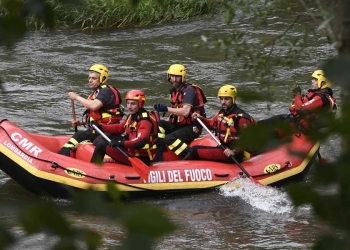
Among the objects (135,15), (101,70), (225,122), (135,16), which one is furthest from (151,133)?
(135,16)

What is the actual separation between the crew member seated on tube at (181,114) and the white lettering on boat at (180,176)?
0.42m

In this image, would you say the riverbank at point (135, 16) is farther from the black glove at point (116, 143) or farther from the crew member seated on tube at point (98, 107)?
the black glove at point (116, 143)

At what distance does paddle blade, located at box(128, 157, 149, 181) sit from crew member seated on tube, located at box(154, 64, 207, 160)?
56 centimetres

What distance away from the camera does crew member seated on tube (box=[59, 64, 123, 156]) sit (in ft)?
29.0

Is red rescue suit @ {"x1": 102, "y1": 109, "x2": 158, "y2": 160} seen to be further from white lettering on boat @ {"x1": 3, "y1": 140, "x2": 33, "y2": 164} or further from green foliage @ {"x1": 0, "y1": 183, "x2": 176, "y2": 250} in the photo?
green foliage @ {"x1": 0, "y1": 183, "x2": 176, "y2": 250}

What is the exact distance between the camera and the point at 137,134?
823 cm

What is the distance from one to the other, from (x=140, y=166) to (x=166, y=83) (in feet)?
19.8

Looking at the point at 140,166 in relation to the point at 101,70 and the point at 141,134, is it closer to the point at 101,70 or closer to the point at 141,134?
the point at 141,134

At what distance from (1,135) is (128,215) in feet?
25.2

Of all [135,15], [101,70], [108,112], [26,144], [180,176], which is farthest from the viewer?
[135,15]

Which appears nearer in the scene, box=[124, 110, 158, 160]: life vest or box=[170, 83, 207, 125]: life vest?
box=[124, 110, 158, 160]: life vest

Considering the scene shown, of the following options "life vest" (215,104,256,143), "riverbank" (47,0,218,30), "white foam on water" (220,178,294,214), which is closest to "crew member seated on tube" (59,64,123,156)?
"life vest" (215,104,256,143)

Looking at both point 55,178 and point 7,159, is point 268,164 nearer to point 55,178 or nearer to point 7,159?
point 55,178

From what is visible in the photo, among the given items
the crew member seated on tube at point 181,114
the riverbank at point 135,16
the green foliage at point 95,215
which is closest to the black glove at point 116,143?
the crew member seated on tube at point 181,114
